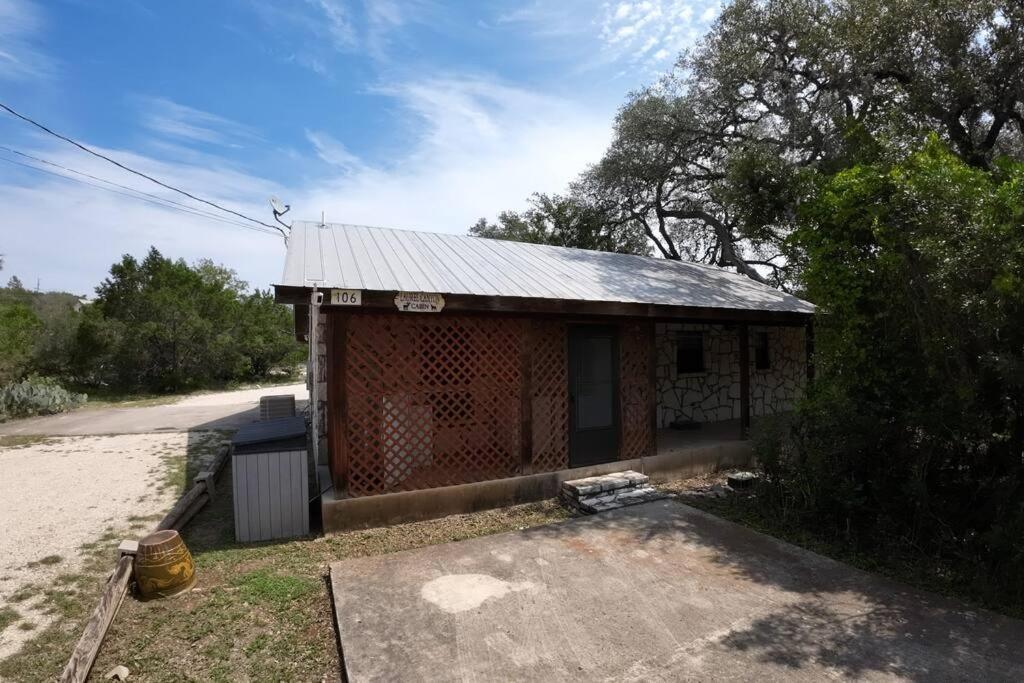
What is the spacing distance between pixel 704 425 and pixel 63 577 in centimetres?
962

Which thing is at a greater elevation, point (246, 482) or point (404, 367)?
point (404, 367)

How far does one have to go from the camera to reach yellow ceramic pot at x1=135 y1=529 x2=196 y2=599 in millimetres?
4160

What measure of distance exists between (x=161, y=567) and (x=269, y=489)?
1331 millimetres

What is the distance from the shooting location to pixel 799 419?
5.98 meters

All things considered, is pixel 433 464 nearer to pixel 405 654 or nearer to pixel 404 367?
pixel 404 367

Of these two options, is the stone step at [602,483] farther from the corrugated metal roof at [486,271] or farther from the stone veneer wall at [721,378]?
the stone veneer wall at [721,378]

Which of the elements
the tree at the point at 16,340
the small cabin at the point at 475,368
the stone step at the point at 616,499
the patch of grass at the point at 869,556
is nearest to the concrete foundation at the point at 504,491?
the small cabin at the point at 475,368

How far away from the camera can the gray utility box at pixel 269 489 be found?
5379 mm

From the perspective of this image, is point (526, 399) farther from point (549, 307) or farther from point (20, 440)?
point (20, 440)

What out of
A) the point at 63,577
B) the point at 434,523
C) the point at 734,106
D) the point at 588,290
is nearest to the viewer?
the point at 63,577

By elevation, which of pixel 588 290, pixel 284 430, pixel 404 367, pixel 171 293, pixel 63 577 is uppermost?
pixel 171 293

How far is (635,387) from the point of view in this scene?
24.8 feet

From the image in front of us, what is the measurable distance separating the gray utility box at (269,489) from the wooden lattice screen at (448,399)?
504 millimetres

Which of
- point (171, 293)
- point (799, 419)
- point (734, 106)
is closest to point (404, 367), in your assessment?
point (799, 419)
